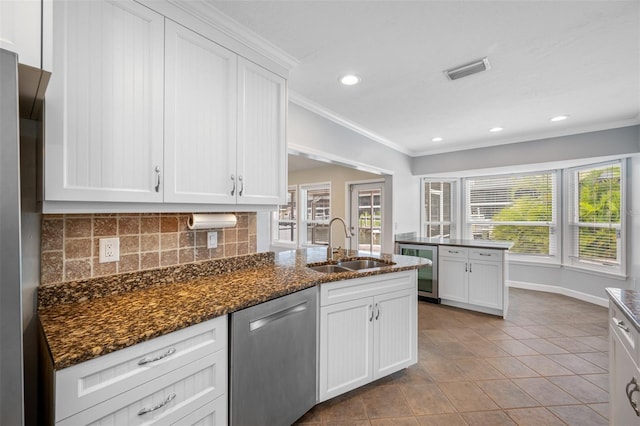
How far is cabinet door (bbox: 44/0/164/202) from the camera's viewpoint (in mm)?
1137

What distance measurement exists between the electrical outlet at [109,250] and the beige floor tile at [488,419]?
2.33 m

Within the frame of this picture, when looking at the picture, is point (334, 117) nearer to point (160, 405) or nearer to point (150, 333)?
point (150, 333)

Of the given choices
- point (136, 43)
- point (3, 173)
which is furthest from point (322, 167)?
point (3, 173)

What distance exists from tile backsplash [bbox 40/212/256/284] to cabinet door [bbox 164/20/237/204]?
0.35 m

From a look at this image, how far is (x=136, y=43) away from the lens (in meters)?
1.35

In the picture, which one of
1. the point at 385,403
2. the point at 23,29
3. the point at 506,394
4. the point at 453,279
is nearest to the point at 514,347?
the point at 506,394

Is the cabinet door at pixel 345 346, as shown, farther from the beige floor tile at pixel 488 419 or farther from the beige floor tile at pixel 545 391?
the beige floor tile at pixel 545 391

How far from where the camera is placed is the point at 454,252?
3945 millimetres

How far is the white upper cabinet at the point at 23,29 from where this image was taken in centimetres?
85

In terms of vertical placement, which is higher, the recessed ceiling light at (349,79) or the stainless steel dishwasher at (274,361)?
the recessed ceiling light at (349,79)

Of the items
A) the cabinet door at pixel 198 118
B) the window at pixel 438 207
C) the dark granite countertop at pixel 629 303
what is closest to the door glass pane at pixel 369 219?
the window at pixel 438 207

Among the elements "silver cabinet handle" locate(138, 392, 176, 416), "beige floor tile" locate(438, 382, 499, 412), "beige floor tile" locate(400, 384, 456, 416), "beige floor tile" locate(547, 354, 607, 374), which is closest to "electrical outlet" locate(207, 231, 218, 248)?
"silver cabinet handle" locate(138, 392, 176, 416)

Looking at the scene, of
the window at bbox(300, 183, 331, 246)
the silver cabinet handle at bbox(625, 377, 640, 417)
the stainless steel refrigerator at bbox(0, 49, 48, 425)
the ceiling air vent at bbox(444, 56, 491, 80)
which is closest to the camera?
the stainless steel refrigerator at bbox(0, 49, 48, 425)

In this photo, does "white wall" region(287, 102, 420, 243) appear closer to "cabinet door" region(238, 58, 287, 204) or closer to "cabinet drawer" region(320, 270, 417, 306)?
"cabinet door" region(238, 58, 287, 204)
